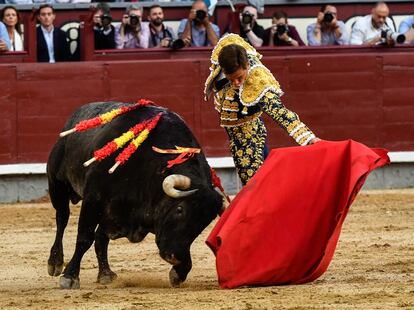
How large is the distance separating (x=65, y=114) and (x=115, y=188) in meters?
4.81

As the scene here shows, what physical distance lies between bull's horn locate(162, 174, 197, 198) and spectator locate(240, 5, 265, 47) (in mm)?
4790

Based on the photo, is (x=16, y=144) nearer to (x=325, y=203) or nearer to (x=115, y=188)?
(x=115, y=188)

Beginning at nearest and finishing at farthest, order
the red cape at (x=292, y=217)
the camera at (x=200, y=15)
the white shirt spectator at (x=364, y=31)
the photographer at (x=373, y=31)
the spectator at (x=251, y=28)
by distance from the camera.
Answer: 1. the red cape at (x=292, y=217)
2. the camera at (x=200, y=15)
3. the spectator at (x=251, y=28)
4. the photographer at (x=373, y=31)
5. the white shirt spectator at (x=364, y=31)

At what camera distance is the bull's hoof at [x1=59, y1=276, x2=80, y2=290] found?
6.39m

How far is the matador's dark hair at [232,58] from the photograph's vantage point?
6098 mm

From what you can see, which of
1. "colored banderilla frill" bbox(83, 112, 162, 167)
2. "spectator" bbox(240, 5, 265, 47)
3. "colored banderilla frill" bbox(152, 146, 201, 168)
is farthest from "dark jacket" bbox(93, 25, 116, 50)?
"colored banderilla frill" bbox(152, 146, 201, 168)

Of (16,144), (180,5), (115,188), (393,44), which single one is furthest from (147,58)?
(115,188)

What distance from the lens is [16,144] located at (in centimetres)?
1120

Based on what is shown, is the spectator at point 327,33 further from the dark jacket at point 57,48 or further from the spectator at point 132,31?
the dark jacket at point 57,48

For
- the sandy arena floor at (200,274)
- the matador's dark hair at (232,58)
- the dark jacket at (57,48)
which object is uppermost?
the matador's dark hair at (232,58)

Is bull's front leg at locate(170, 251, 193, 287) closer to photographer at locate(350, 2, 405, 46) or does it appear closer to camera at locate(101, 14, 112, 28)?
camera at locate(101, 14, 112, 28)

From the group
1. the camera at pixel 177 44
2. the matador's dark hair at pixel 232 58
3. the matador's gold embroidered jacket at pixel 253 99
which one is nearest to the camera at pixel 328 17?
the camera at pixel 177 44

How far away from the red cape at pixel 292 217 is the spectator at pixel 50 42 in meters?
4.95

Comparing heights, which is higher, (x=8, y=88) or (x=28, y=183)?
(x=8, y=88)
